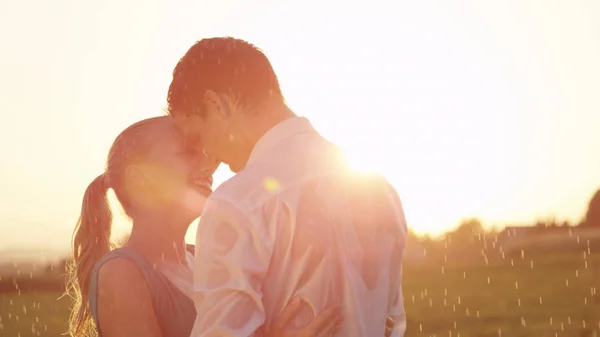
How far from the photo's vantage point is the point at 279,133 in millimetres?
3443

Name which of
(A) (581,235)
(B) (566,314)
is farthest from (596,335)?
(A) (581,235)

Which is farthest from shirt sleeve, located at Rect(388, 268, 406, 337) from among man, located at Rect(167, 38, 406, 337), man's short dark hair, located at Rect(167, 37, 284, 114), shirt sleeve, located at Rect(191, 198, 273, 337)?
man's short dark hair, located at Rect(167, 37, 284, 114)

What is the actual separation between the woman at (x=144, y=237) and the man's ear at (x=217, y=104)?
858 mm

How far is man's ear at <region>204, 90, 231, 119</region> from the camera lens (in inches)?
146

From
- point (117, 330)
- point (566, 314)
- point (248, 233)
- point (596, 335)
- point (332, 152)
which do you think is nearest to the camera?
point (248, 233)

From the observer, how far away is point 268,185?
3.29 meters

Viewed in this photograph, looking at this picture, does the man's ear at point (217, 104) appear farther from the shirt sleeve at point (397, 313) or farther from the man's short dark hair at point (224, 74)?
the shirt sleeve at point (397, 313)

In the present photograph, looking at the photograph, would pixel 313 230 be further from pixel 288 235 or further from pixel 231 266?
pixel 231 266

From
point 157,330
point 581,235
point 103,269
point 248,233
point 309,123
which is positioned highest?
point 309,123

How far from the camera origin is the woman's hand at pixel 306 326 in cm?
329

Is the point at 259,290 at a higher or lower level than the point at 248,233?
lower

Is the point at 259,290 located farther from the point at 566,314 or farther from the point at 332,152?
the point at 566,314

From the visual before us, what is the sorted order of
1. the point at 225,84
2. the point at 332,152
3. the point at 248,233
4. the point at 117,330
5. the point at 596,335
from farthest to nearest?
the point at 596,335, the point at 117,330, the point at 225,84, the point at 332,152, the point at 248,233

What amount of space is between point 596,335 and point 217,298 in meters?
12.5
